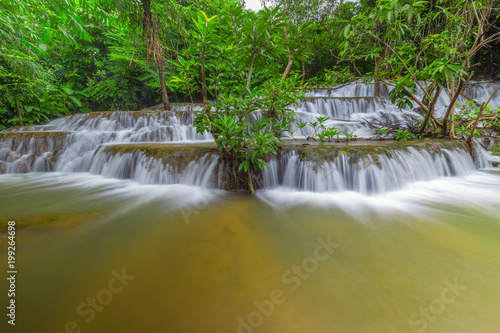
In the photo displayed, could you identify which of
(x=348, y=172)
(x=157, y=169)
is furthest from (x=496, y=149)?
(x=157, y=169)

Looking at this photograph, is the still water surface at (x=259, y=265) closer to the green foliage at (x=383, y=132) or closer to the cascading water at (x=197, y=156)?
the cascading water at (x=197, y=156)

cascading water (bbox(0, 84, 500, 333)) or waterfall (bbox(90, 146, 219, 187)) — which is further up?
waterfall (bbox(90, 146, 219, 187))

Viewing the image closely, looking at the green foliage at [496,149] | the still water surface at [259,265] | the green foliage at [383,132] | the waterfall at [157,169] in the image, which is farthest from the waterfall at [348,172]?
the green foliage at [496,149]

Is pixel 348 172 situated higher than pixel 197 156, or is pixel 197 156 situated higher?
pixel 197 156

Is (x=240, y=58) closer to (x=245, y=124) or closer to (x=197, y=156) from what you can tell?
(x=245, y=124)

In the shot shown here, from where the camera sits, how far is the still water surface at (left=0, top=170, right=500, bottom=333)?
3.06 feet

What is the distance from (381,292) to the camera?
42.2 inches

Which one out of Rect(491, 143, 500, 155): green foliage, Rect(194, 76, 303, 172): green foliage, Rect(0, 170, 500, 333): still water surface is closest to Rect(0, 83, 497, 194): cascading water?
Rect(0, 170, 500, 333): still water surface

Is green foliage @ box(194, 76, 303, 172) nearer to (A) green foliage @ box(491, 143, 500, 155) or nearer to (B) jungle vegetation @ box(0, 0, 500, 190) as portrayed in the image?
(B) jungle vegetation @ box(0, 0, 500, 190)

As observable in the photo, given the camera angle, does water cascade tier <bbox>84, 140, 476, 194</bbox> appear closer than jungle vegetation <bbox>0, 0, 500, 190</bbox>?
No

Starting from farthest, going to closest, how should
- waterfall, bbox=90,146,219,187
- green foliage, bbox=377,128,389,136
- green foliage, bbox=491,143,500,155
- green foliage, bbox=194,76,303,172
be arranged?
1. green foliage, bbox=377,128,389,136
2. green foliage, bbox=491,143,500,155
3. waterfall, bbox=90,146,219,187
4. green foliage, bbox=194,76,303,172

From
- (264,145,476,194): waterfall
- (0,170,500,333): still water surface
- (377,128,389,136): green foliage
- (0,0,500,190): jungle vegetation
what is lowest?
(0,170,500,333): still water surface

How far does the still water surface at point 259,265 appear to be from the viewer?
933mm

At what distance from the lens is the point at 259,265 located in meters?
1.33
